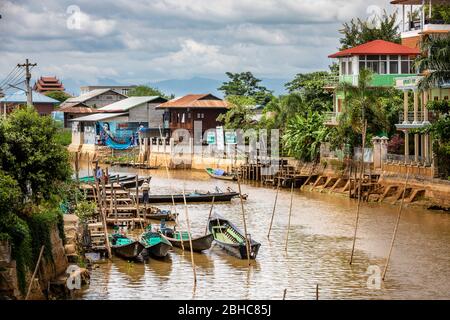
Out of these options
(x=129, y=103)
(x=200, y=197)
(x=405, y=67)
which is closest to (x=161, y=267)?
(x=200, y=197)

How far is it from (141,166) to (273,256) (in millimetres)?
47477

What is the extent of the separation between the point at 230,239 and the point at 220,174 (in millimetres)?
31947

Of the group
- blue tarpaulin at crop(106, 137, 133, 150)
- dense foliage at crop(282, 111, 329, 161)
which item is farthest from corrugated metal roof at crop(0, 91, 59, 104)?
dense foliage at crop(282, 111, 329, 161)

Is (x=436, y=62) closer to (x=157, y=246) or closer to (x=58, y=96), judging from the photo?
(x=157, y=246)


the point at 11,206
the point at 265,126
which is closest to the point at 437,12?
the point at 265,126

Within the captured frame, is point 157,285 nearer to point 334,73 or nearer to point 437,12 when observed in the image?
point 437,12

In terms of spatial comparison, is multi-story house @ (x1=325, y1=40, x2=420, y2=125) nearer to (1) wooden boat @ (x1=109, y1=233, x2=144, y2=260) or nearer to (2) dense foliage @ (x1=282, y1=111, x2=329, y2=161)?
(2) dense foliage @ (x1=282, y1=111, x2=329, y2=161)

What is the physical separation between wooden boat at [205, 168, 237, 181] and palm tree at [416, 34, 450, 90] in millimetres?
19955

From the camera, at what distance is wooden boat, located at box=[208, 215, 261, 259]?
3847cm

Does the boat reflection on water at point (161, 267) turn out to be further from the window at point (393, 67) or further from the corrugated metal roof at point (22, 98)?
the corrugated metal roof at point (22, 98)

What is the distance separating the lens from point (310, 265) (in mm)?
38031

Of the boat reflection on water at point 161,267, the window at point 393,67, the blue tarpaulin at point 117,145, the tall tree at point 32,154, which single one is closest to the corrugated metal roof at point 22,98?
the blue tarpaulin at point 117,145

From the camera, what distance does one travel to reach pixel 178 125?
95812mm

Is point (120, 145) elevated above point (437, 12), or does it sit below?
below
